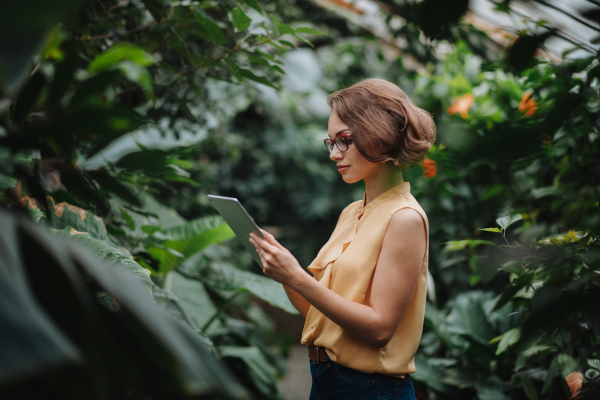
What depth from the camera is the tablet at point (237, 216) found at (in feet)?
3.28

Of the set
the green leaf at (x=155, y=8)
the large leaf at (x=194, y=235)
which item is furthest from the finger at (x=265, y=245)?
the large leaf at (x=194, y=235)

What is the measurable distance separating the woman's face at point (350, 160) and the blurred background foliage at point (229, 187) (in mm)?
257

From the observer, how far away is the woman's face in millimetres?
1063

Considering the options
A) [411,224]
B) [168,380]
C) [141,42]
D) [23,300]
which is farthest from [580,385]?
[141,42]

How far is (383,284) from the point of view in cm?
93

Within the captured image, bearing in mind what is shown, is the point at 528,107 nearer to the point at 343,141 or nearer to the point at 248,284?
the point at 343,141

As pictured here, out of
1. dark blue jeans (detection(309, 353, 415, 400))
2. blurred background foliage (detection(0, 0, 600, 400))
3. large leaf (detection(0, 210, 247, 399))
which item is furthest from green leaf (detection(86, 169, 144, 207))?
dark blue jeans (detection(309, 353, 415, 400))

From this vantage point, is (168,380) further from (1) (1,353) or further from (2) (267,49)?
(2) (267,49)

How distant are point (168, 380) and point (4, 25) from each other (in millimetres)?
303

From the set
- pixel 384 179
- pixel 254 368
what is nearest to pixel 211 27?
pixel 384 179

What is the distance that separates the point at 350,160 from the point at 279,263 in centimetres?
33

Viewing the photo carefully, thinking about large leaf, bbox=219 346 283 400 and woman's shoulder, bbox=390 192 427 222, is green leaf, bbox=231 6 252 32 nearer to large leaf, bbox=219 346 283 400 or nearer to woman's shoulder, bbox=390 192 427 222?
woman's shoulder, bbox=390 192 427 222

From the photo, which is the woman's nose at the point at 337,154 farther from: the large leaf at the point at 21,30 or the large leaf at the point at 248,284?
the large leaf at the point at 248,284

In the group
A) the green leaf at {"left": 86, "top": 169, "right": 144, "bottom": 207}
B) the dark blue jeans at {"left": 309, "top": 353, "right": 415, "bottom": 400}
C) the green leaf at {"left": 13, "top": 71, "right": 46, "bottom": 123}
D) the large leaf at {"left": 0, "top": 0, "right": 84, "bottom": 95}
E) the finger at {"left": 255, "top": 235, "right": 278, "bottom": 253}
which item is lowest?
the dark blue jeans at {"left": 309, "top": 353, "right": 415, "bottom": 400}
